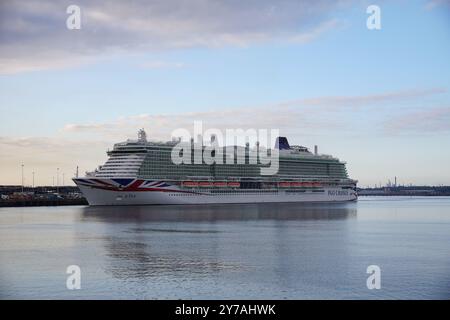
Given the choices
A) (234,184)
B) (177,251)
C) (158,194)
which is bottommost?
(177,251)

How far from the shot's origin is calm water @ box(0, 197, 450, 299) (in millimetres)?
21453

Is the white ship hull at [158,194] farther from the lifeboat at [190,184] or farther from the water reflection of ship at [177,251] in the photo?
the water reflection of ship at [177,251]

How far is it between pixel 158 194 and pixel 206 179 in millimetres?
11346

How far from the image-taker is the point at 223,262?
27.5 metres

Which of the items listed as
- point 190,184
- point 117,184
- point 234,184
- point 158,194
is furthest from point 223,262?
point 234,184

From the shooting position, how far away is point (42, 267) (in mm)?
26500

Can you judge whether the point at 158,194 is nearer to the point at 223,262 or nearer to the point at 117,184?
the point at 117,184

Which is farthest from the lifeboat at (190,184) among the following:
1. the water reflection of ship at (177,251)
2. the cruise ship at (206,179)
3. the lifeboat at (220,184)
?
the water reflection of ship at (177,251)

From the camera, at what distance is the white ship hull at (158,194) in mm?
79188

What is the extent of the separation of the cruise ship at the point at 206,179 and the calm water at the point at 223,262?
35.4 metres

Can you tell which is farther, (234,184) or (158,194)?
(234,184)
